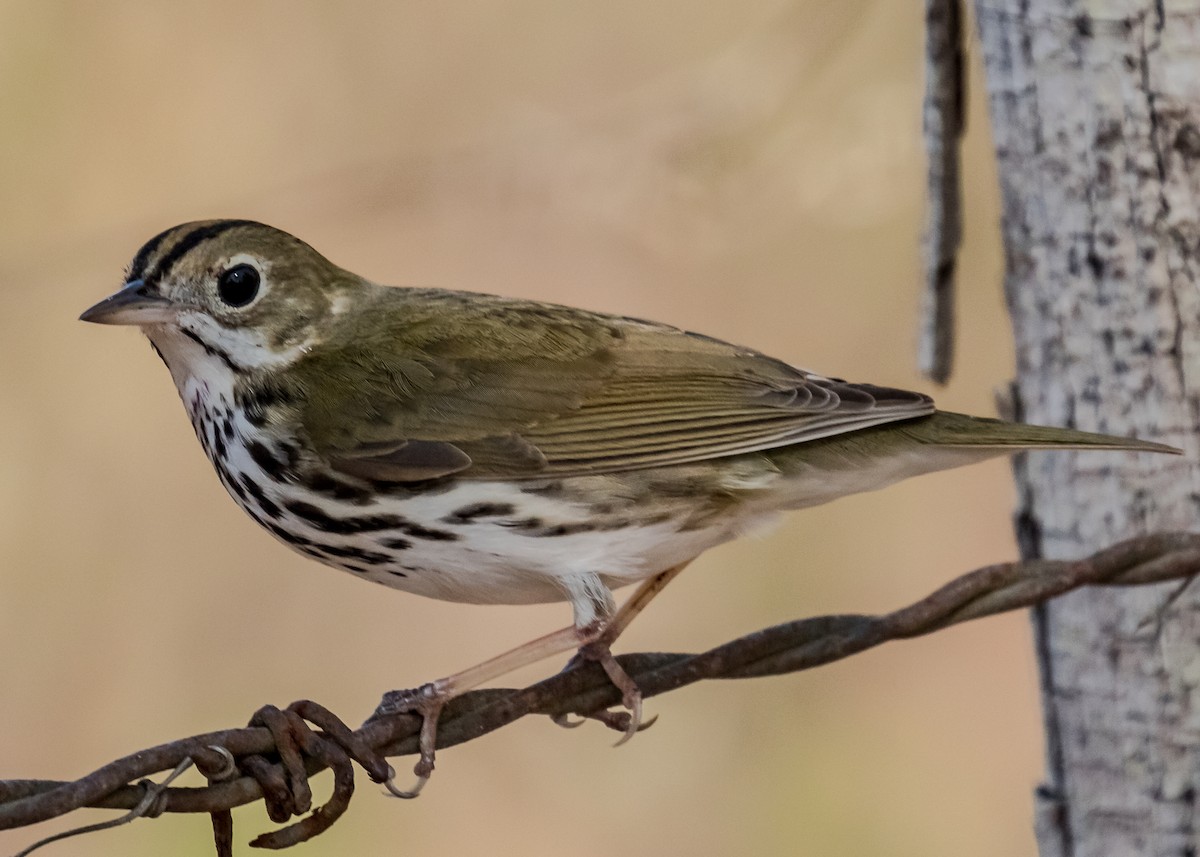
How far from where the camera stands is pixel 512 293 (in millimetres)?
6652

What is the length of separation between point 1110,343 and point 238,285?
1.89 meters

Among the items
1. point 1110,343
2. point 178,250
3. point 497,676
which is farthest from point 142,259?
point 1110,343

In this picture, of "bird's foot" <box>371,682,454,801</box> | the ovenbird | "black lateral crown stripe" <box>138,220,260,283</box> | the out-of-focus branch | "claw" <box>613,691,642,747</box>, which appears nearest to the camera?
"bird's foot" <box>371,682,454,801</box>

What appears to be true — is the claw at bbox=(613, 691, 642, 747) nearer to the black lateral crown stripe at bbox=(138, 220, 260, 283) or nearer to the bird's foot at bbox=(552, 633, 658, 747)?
the bird's foot at bbox=(552, 633, 658, 747)

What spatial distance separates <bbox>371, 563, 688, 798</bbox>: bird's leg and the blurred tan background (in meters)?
2.11

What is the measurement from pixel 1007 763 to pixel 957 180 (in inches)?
131

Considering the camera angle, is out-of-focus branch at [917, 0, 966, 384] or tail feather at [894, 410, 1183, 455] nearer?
tail feather at [894, 410, 1183, 455]

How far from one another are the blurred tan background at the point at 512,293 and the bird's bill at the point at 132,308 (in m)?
2.28

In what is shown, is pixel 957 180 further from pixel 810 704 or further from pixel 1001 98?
pixel 810 704

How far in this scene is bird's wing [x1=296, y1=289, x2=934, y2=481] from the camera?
11.0ft

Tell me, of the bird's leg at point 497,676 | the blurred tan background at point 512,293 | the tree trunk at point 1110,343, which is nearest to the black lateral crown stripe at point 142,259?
the bird's leg at point 497,676

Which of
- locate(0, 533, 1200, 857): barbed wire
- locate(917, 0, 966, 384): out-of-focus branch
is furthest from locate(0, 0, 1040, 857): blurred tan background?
locate(0, 533, 1200, 857): barbed wire

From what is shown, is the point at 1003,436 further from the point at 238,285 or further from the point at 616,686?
the point at 238,285

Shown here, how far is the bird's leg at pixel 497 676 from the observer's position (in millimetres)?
2941
